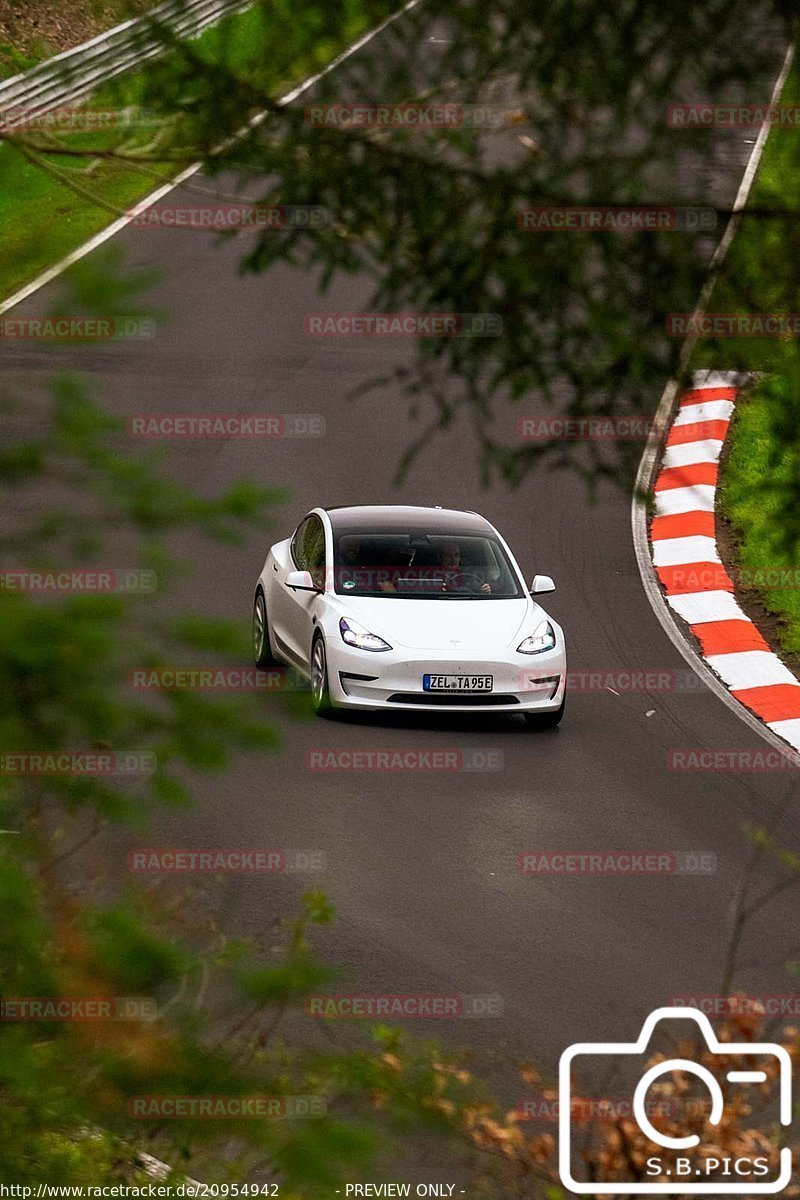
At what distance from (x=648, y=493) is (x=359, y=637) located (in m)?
8.30

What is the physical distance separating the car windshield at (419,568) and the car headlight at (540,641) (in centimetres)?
52

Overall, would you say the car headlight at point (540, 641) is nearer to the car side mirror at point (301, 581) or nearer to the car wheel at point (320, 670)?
the car wheel at point (320, 670)

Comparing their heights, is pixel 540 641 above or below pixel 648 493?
below

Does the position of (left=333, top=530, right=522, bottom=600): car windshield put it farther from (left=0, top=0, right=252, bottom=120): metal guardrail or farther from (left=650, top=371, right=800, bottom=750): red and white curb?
(left=0, top=0, right=252, bottom=120): metal guardrail

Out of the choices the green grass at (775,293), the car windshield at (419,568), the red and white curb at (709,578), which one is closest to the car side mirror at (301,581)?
the car windshield at (419,568)

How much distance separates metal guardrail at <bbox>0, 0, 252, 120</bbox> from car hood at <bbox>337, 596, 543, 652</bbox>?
8710 mm

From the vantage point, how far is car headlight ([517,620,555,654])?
1320cm

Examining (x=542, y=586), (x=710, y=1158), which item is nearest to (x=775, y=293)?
(x=710, y=1158)

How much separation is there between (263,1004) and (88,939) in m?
0.45

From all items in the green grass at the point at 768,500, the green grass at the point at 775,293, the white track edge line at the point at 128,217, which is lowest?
the green grass at the point at 768,500

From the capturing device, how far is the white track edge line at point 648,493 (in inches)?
196

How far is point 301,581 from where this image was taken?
13633mm

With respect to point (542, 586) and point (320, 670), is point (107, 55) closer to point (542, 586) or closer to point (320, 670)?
point (320, 670)

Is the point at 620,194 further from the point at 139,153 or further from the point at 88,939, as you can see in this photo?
the point at 88,939
